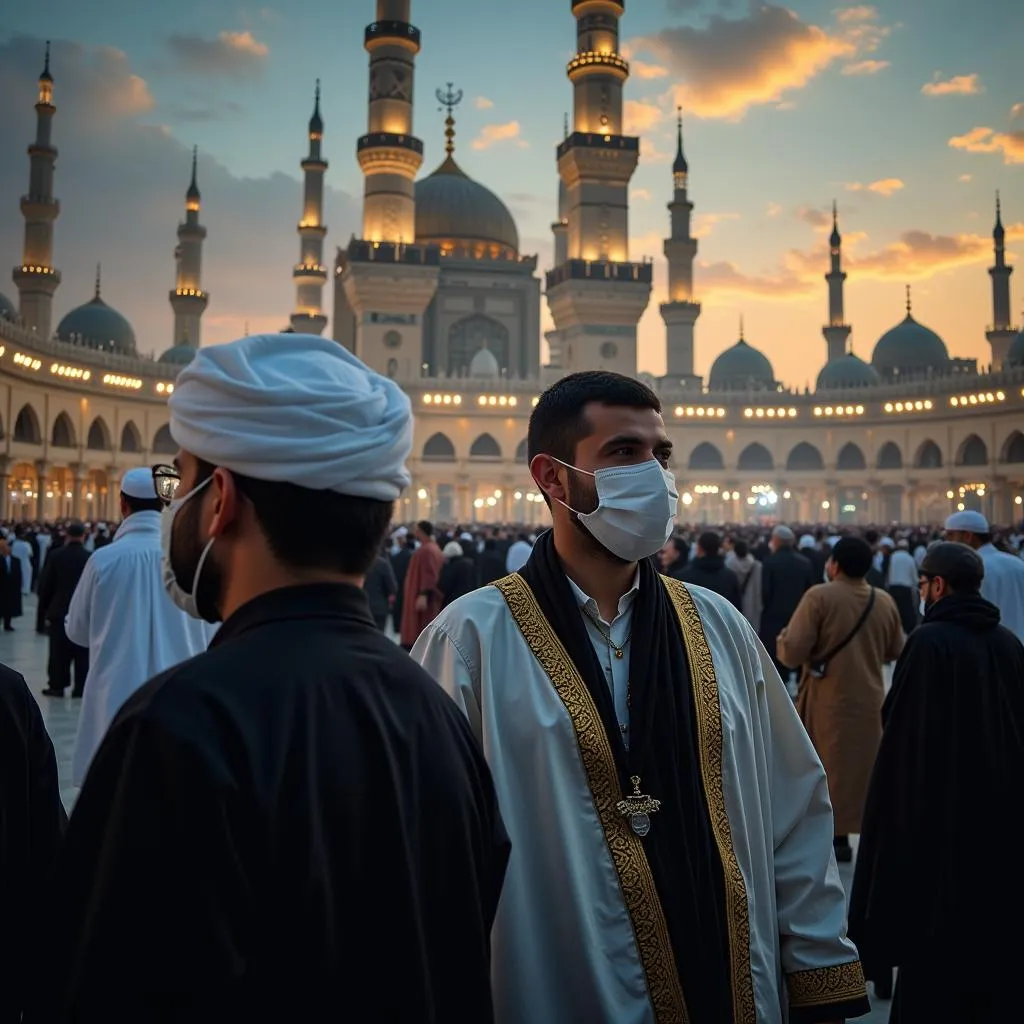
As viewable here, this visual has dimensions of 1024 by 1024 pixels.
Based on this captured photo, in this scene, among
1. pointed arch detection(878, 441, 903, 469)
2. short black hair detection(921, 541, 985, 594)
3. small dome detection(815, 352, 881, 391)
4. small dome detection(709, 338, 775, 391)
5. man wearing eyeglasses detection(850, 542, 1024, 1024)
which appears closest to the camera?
man wearing eyeglasses detection(850, 542, 1024, 1024)

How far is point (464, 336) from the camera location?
1784 inches

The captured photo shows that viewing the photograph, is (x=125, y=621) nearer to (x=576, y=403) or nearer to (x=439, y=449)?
(x=576, y=403)

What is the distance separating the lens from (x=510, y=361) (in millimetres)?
45469

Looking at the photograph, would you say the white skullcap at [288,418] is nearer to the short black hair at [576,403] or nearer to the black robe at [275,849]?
the black robe at [275,849]

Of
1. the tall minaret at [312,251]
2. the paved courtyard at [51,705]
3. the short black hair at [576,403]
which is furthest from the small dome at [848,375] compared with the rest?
the short black hair at [576,403]

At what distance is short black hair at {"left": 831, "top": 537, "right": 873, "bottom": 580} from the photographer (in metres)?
4.89

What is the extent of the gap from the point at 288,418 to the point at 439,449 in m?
39.9

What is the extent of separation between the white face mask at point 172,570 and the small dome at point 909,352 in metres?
46.9

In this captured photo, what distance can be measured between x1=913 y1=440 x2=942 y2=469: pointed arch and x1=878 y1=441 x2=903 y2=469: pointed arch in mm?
866

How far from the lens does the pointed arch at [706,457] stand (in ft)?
144

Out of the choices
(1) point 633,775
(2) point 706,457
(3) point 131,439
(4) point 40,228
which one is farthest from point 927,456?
(1) point 633,775

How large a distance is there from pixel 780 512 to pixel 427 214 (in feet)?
69.6

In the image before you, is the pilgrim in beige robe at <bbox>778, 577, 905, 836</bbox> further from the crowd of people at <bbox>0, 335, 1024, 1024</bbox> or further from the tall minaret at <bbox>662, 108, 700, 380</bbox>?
the tall minaret at <bbox>662, 108, 700, 380</bbox>

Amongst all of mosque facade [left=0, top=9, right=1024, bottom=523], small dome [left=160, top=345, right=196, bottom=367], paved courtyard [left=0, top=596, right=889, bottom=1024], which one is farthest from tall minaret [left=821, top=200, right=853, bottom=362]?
paved courtyard [left=0, top=596, right=889, bottom=1024]
